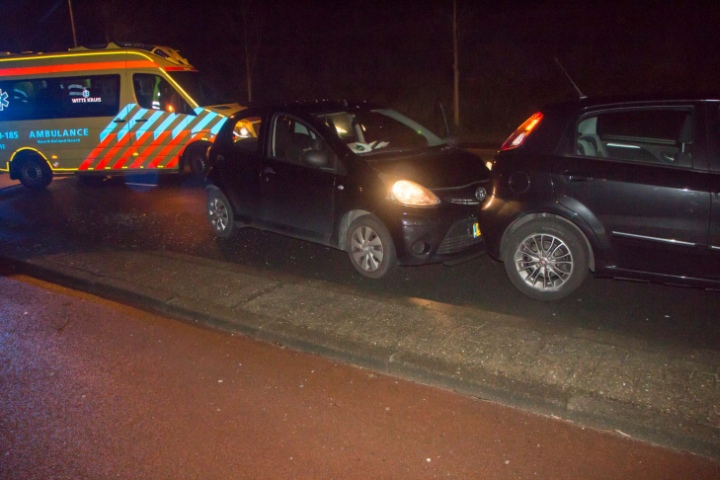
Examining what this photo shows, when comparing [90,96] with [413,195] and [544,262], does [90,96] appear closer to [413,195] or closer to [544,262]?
[413,195]

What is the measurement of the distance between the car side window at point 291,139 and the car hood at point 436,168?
32.3 inches

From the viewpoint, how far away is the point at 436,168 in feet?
22.1

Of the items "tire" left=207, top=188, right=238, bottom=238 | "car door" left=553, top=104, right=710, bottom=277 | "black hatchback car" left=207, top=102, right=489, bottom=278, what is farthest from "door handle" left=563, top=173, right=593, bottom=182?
"tire" left=207, top=188, right=238, bottom=238

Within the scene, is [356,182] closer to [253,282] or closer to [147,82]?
[253,282]

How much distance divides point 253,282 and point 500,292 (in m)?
2.31

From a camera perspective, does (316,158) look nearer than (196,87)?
Yes

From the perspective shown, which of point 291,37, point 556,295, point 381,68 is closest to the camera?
point 556,295

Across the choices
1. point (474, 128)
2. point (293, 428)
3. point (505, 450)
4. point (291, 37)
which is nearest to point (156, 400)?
point (293, 428)

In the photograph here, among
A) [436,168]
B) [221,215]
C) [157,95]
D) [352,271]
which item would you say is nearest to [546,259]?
[436,168]

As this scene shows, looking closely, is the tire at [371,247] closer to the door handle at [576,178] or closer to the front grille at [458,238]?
the front grille at [458,238]

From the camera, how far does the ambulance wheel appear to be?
41.7 feet

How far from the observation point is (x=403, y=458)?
12.2 feet

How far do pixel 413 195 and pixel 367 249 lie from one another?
2.37ft

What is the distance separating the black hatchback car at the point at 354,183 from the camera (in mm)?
6285
